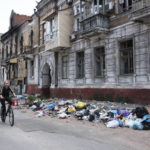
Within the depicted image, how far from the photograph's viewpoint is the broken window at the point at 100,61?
15.8m

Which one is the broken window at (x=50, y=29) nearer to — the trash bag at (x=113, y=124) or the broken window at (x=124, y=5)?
the broken window at (x=124, y=5)

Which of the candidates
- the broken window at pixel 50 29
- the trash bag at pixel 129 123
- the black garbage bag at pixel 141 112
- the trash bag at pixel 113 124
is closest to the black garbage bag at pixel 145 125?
the trash bag at pixel 129 123

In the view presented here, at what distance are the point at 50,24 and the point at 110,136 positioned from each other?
15710 mm

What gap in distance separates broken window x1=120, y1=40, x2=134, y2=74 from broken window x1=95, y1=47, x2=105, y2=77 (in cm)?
184

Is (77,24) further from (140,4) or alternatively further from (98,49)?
(140,4)

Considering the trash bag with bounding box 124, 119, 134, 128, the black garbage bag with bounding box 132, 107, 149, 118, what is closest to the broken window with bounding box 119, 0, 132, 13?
the black garbage bag with bounding box 132, 107, 149, 118

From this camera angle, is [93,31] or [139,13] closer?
[139,13]

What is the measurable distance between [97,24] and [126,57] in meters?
3.02

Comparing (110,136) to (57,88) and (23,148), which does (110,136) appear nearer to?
(23,148)

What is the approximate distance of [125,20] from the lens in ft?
45.2

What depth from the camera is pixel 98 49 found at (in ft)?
53.4

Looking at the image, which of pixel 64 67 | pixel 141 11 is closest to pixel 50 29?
pixel 64 67

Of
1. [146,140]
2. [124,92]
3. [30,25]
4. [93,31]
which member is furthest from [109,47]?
[30,25]

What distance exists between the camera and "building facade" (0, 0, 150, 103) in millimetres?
12586
